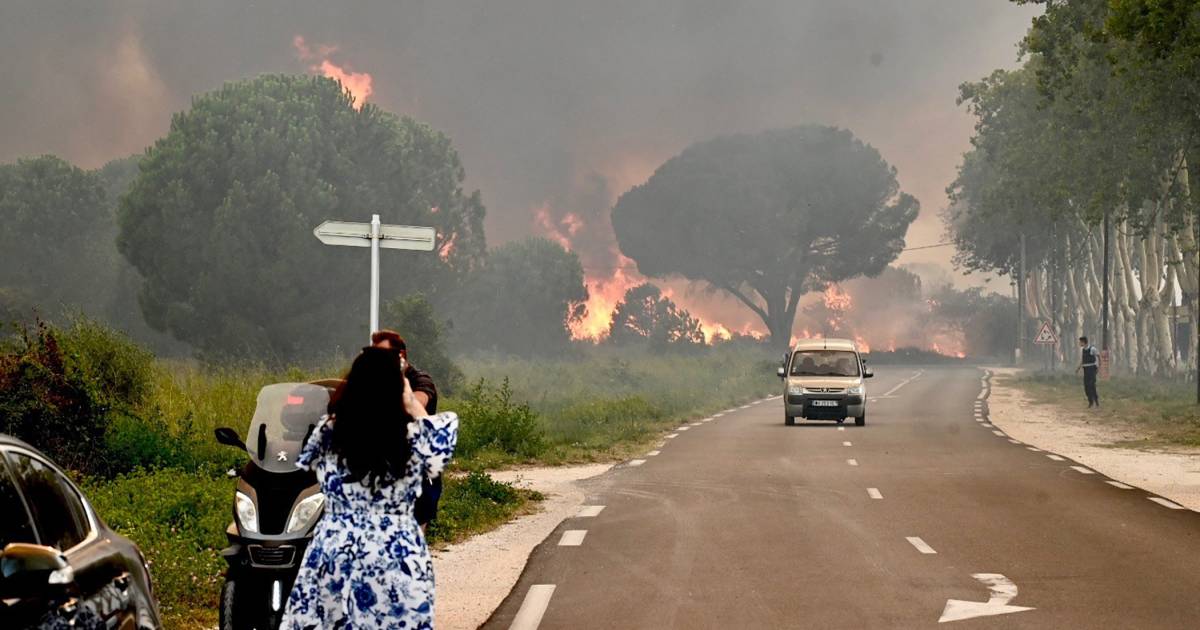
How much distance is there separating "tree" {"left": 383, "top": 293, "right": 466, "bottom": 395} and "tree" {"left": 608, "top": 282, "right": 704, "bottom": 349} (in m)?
52.6

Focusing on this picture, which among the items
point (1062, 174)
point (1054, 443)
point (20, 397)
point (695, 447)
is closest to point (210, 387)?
point (20, 397)

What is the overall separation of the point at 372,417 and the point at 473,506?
9.64m

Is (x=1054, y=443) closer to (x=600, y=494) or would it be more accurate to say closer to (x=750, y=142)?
(x=600, y=494)

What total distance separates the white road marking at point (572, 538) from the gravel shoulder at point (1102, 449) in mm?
6789

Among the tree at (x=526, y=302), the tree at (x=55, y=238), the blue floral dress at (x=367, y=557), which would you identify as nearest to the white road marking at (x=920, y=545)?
the blue floral dress at (x=367, y=557)

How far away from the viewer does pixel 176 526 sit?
11.9 meters

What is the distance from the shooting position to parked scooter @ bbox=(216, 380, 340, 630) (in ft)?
25.5

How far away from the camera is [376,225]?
14.1 meters

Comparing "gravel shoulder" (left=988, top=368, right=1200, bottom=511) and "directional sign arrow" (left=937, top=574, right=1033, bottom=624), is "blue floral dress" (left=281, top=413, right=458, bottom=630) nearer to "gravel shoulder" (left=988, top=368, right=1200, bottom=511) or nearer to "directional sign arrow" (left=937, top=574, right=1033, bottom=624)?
"directional sign arrow" (left=937, top=574, right=1033, bottom=624)

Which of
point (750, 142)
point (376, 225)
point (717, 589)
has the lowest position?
point (717, 589)

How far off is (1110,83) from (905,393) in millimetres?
18963

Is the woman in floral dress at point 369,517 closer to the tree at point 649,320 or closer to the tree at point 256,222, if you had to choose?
the tree at point 256,222

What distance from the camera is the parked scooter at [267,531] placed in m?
7.76

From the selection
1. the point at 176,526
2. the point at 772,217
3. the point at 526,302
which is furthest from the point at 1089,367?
the point at 526,302
